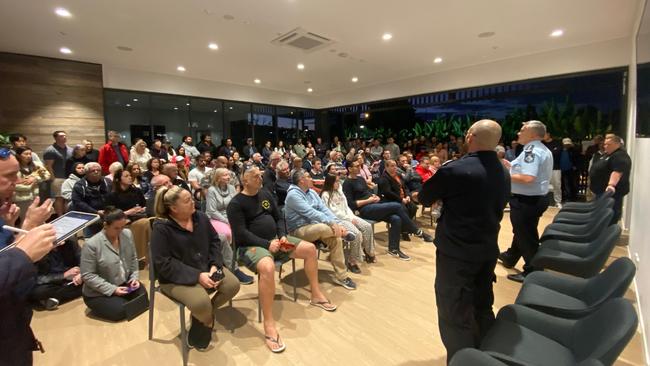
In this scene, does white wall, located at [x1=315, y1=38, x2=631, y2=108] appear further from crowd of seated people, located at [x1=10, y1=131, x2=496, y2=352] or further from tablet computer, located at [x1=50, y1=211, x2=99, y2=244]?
tablet computer, located at [x1=50, y1=211, x2=99, y2=244]

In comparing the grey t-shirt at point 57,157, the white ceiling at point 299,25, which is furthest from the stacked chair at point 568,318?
the grey t-shirt at point 57,157

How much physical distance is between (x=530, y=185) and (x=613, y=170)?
1735 millimetres

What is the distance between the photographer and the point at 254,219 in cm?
277

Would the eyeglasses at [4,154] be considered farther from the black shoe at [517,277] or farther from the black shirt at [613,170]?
the black shirt at [613,170]

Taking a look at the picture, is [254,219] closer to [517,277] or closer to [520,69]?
[517,277]

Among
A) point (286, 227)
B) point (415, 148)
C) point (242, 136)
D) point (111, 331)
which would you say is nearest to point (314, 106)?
point (242, 136)

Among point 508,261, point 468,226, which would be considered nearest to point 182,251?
point 468,226

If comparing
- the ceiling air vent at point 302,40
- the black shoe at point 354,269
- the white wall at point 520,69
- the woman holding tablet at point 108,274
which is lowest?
the black shoe at point 354,269

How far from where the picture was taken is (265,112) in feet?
36.4

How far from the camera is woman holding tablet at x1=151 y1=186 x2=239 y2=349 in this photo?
6.93 ft

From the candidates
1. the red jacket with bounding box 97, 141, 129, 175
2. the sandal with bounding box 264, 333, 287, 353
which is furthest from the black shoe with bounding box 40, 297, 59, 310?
the red jacket with bounding box 97, 141, 129, 175

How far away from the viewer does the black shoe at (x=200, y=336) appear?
7.36 feet

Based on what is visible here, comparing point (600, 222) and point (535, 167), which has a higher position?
point (535, 167)

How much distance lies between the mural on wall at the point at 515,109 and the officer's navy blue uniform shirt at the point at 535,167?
5225 millimetres
